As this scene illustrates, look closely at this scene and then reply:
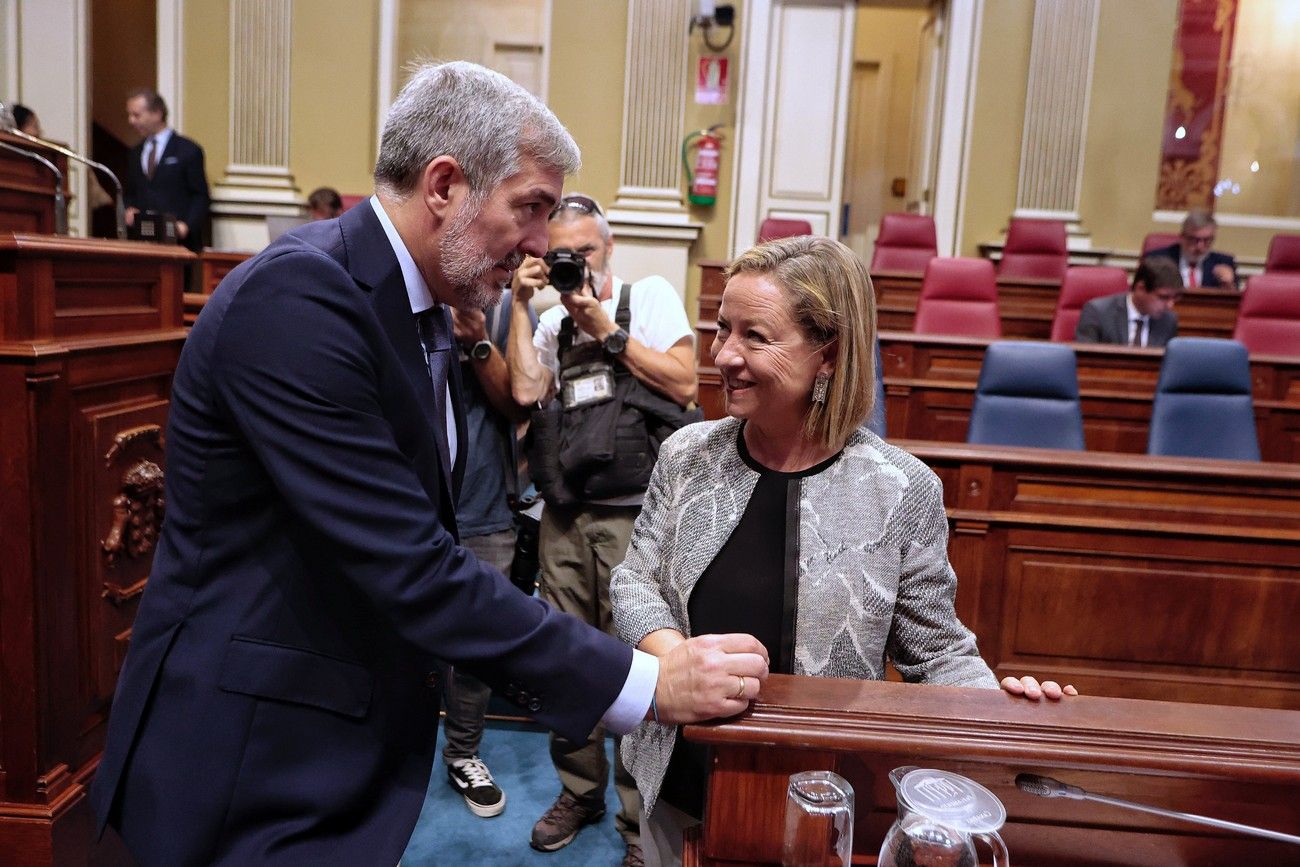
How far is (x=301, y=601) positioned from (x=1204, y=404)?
3.63 metres

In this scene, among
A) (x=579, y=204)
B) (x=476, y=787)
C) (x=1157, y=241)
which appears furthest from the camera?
(x=1157, y=241)

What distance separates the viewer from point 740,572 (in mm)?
1238

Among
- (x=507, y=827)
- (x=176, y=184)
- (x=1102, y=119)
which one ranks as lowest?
(x=507, y=827)

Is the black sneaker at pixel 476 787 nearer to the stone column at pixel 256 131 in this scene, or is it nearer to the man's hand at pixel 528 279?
the man's hand at pixel 528 279

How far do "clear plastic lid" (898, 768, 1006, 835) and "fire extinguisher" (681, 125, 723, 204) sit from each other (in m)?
6.03

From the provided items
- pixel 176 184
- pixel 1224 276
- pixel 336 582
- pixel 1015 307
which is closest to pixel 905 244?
pixel 1015 307

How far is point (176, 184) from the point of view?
617 centimetres

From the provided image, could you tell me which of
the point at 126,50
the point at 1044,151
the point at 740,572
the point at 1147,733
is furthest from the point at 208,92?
the point at 1147,733

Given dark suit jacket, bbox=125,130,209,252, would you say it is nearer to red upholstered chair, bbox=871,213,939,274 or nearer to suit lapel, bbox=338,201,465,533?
red upholstered chair, bbox=871,213,939,274

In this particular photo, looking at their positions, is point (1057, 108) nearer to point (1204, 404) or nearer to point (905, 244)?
point (905, 244)

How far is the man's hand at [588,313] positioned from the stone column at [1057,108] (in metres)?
5.55

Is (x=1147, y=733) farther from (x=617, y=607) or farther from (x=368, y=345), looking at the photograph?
(x=368, y=345)

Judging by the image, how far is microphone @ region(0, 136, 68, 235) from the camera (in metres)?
2.01

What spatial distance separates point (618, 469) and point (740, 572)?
0.85 m
